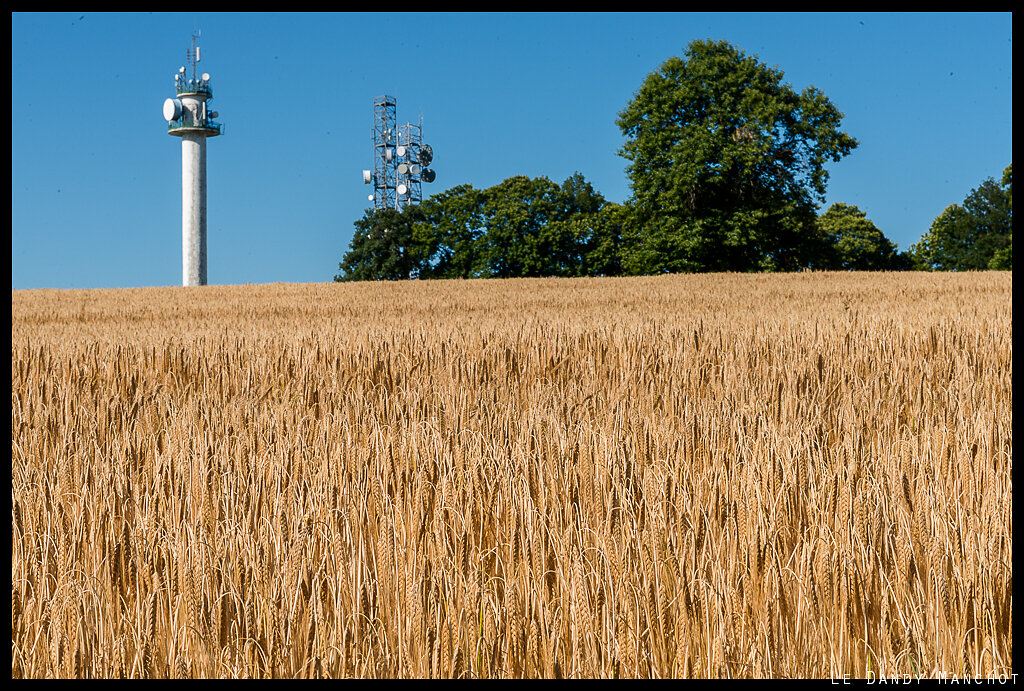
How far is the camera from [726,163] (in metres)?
35.4

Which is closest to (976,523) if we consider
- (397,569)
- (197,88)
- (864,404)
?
(397,569)

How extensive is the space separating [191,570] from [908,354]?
5.22 meters

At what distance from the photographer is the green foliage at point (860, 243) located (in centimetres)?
4984

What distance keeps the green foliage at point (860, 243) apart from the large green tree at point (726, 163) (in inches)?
454

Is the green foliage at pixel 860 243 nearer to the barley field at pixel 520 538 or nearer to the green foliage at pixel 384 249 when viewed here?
the green foliage at pixel 384 249

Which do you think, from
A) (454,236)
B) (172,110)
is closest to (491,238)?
(454,236)

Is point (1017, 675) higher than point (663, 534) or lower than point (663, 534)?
lower

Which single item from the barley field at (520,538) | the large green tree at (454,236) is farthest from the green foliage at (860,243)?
the barley field at (520,538)

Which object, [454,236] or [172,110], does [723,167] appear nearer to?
[454,236]

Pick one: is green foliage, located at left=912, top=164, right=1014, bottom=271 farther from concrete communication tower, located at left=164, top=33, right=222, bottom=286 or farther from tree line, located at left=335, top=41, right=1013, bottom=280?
concrete communication tower, located at left=164, top=33, right=222, bottom=286

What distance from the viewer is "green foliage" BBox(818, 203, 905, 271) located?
49844mm

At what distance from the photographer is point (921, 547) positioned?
6.32 ft

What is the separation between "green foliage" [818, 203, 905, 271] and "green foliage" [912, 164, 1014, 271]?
4140 millimetres
